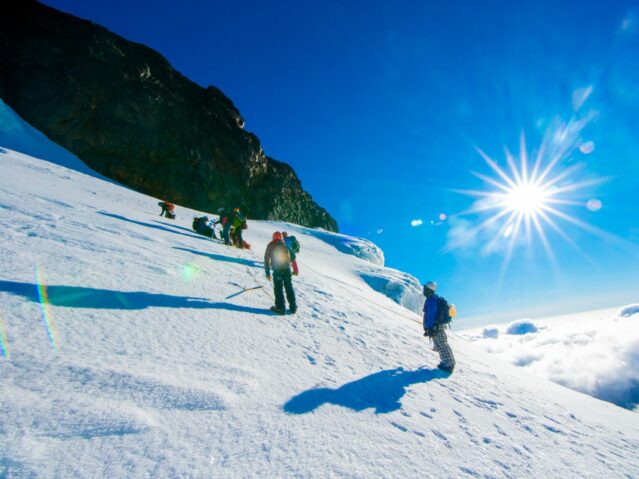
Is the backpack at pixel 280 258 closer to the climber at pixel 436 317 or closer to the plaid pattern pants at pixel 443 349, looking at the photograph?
the climber at pixel 436 317

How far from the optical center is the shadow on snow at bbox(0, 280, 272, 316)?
14.7 ft

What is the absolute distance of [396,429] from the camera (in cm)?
361

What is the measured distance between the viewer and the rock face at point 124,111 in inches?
1406

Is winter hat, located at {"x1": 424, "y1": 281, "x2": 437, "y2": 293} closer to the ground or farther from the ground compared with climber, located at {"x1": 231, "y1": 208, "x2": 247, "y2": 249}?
closer to the ground

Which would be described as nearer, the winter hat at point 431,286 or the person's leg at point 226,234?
the winter hat at point 431,286

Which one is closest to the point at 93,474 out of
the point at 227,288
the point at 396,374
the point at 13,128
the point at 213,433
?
the point at 213,433

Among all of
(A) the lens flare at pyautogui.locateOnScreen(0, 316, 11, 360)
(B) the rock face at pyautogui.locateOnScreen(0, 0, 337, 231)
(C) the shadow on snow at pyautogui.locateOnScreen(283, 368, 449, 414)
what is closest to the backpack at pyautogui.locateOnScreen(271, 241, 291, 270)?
(C) the shadow on snow at pyautogui.locateOnScreen(283, 368, 449, 414)

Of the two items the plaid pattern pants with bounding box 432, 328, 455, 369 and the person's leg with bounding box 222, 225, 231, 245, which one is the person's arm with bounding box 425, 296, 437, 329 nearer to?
the plaid pattern pants with bounding box 432, 328, 455, 369

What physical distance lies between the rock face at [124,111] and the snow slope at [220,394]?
1428 inches

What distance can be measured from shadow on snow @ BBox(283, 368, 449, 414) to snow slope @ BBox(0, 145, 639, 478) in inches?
1.1

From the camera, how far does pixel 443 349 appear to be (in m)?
7.09

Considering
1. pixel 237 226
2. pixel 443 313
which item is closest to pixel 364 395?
pixel 443 313

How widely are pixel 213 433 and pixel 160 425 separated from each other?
454mm

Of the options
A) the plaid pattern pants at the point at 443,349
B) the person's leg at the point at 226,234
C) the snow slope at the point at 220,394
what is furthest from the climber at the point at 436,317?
the person's leg at the point at 226,234
